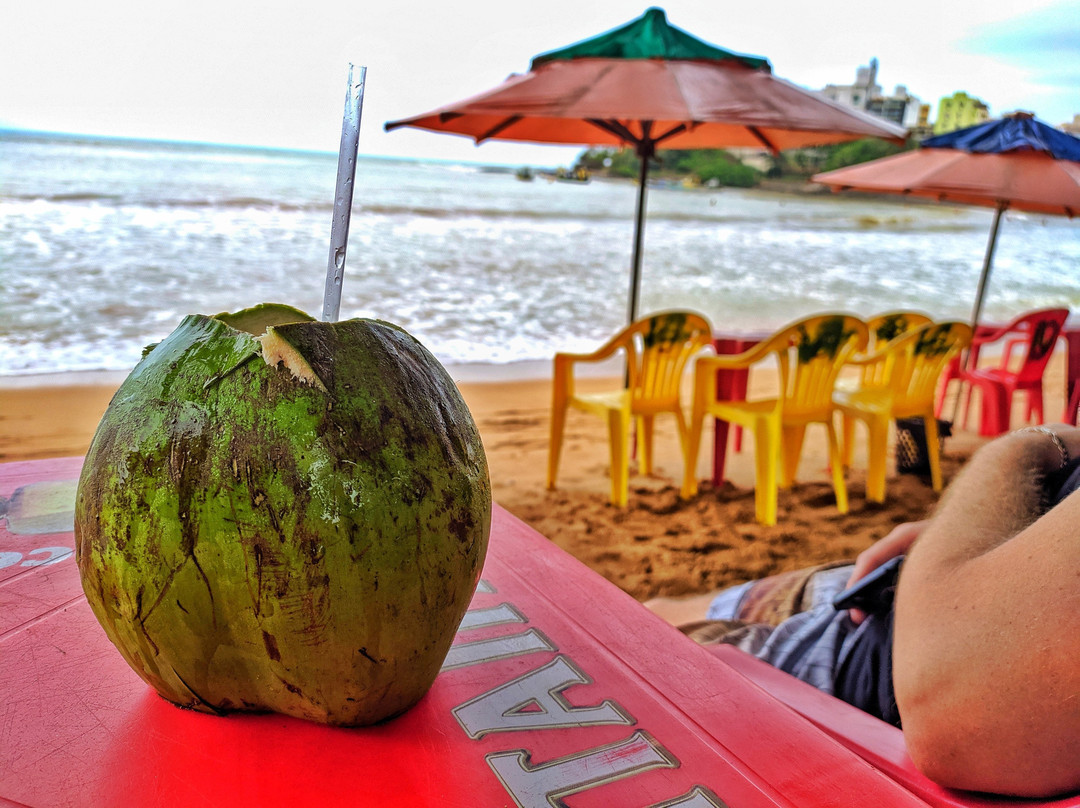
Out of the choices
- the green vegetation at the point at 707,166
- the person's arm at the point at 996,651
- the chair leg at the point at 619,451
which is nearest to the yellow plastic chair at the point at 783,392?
the chair leg at the point at 619,451

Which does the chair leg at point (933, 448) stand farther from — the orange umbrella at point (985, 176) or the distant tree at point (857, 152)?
the distant tree at point (857, 152)

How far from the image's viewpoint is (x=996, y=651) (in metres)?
0.81

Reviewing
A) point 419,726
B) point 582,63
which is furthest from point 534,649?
point 582,63

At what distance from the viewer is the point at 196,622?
0.70 metres

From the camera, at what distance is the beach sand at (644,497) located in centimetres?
326

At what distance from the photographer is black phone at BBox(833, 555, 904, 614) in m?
1.31

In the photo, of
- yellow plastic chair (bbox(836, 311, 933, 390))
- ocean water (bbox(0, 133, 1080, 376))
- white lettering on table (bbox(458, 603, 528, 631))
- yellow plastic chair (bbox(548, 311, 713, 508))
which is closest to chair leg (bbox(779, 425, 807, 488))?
yellow plastic chair (bbox(836, 311, 933, 390))

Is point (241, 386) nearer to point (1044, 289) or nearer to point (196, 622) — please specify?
point (196, 622)

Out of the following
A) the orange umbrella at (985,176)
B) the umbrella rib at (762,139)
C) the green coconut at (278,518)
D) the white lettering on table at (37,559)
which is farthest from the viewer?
the umbrella rib at (762,139)

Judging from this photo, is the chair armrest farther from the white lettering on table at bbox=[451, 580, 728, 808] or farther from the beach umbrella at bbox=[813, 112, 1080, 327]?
the white lettering on table at bbox=[451, 580, 728, 808]

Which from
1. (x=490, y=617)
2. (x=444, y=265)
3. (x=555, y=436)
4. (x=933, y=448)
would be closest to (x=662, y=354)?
(x=555, y=436)

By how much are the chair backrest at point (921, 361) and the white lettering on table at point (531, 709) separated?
3.52 m

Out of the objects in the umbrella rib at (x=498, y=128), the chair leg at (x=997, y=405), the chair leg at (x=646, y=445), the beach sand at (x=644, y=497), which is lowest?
the beach sand at (x=644, y=497)

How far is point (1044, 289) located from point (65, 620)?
1545 cm
